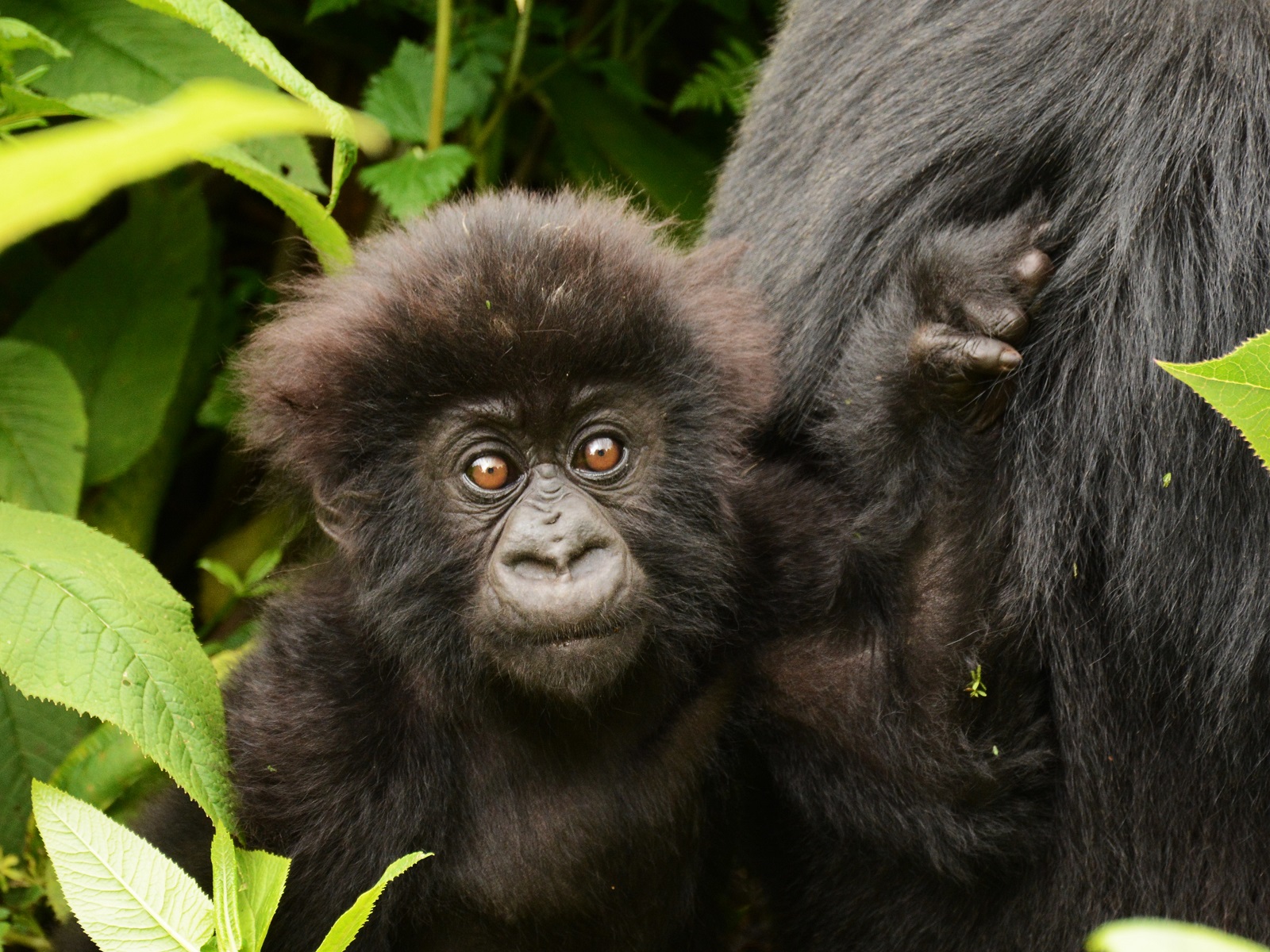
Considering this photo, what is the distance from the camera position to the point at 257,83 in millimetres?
3346

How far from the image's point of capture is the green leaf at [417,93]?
368 centimetres

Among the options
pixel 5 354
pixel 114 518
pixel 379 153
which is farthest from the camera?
pixel 379 153

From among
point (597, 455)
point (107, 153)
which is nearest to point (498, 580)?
point (597, 455)

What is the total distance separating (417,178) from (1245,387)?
237cm

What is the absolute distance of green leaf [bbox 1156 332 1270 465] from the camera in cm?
146

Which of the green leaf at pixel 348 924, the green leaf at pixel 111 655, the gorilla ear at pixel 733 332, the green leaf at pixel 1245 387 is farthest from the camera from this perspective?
the gorilla ear at pixel 733 332

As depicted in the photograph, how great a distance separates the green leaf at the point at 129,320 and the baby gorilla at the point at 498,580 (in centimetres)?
137

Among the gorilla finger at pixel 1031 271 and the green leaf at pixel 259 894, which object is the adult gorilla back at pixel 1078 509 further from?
the green leaf at pixel 259 894

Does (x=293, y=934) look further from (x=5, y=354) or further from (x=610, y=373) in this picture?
(x=5, y=354)

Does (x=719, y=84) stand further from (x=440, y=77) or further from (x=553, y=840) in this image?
(x=553, y=840)

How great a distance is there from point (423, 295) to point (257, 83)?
146cm

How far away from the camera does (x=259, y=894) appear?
2.02 meters

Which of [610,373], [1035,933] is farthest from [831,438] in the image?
[1035,933]

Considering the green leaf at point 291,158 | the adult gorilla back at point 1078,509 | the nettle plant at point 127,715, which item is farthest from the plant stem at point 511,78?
the nettle plant at point 127,715
